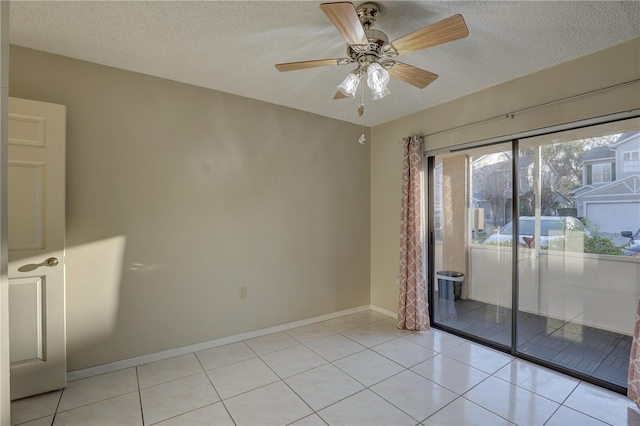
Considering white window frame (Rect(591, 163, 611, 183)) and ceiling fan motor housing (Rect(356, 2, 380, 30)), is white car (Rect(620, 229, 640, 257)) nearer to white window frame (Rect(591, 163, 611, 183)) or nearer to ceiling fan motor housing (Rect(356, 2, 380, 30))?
white window frame (Rect(591, 163, 611, 183))

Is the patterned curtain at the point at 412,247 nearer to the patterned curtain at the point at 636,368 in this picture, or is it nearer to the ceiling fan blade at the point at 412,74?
the ceiling fan blade at the point at 412,74

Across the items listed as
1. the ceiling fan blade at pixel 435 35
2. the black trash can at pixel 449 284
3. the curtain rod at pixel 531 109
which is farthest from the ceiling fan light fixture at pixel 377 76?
the black trash can at pixel 449 284

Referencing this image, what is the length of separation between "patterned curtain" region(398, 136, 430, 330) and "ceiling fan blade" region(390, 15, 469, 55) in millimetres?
1822

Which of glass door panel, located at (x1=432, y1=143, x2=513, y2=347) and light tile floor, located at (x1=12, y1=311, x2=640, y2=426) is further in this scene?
glass door panel, located at (x1=432, y1=143, x2=513, y2=347)

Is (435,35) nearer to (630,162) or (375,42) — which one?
(375,42)

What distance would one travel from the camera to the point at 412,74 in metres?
1.96

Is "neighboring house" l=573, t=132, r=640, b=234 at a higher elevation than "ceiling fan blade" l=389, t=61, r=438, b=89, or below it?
below

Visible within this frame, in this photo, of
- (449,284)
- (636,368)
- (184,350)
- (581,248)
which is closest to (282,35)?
(184,350)

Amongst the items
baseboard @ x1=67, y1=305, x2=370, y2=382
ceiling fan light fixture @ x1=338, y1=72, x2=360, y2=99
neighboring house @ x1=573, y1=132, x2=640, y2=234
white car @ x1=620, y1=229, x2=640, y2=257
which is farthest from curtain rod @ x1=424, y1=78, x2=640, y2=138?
baseboard @ x1=67, y1=305, x2=370, y2=382

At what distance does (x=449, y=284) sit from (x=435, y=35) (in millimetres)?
2817

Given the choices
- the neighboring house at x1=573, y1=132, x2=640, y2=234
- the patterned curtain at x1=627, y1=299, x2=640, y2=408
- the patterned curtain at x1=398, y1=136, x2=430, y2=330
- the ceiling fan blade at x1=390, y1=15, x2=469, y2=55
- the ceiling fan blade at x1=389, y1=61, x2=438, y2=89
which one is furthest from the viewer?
the patterned curtain at x1=398, y1=136, x2=430, y2=330

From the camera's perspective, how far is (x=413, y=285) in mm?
3367

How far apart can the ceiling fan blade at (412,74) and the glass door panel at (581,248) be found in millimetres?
1437

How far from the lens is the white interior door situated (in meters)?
2.07
